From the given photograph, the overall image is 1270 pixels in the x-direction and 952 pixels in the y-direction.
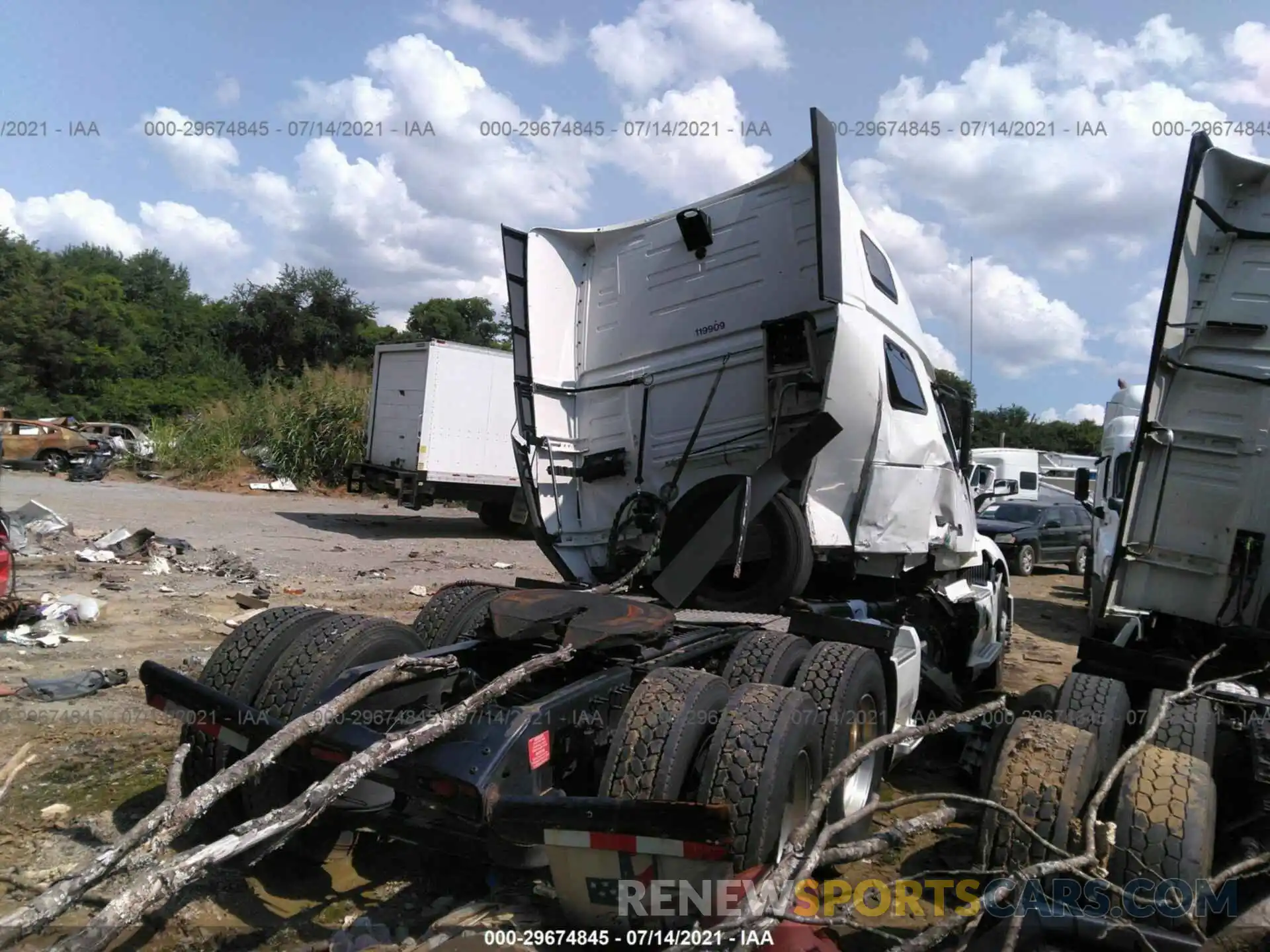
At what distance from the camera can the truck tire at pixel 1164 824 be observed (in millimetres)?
3031

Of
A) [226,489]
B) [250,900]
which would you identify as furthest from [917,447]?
[226,489]

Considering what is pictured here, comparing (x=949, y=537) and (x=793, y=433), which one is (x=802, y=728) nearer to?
(x=793, y=433)

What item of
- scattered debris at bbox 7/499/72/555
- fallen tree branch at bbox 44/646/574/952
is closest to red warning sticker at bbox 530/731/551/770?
fallen tree branch at bbox 44/646/574/952

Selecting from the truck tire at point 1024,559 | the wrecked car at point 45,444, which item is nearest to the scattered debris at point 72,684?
the truck tire at point 1024,559

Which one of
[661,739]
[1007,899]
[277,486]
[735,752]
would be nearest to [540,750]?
[661,739]

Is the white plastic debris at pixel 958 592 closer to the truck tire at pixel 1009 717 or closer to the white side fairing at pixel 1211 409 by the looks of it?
the truck tire at pixel 1009 717

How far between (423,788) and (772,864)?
129cm

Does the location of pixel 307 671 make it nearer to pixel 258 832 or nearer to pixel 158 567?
pixel 258 832

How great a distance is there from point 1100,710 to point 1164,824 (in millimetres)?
1018

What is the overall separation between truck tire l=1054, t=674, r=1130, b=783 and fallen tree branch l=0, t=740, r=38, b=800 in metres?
4.90

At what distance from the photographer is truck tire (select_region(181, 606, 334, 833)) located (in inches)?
139

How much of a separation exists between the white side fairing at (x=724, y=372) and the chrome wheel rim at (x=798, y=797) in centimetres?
184

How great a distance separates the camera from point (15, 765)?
4.40 metres

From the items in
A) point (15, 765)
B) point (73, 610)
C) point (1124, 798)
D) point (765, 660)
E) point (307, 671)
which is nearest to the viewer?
point (1124, 798)
